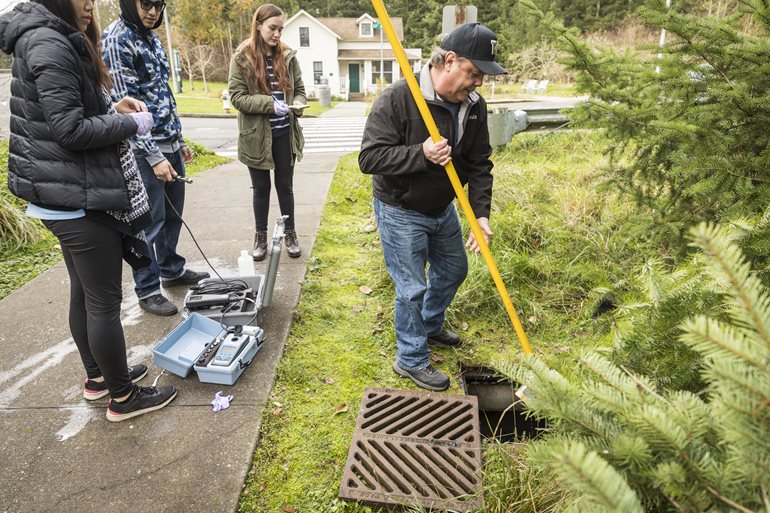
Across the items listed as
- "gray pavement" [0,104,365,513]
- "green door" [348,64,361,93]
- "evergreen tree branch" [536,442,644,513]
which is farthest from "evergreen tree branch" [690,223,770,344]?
"green door" [348,64,361,93]

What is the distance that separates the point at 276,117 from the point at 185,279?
5.18ft

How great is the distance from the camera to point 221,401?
261cm

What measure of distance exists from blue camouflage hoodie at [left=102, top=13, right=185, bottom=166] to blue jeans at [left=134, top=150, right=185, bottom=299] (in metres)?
0.19

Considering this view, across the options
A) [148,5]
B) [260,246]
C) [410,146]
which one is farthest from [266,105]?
[410,146]

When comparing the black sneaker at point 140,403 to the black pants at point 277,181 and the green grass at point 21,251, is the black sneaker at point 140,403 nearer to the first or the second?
the black pants at point 277,181

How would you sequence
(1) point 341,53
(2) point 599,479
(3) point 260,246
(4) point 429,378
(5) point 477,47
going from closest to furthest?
(2) point 599,479, (5) point 477,47, (4) point 429,378, (3) point 260,246, (1) point 341,53

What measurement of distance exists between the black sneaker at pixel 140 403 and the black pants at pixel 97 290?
2.3 inches

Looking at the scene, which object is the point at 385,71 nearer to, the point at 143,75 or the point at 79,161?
the point at 143,75

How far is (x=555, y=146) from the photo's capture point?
780cm

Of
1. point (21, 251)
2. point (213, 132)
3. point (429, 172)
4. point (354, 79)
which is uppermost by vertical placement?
point (354, 79)

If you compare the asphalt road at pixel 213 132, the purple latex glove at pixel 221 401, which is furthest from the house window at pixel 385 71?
the purple latex glove at pixel 221 401

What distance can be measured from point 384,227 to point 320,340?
41.1 inches

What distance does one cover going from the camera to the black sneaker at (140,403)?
8.07ft

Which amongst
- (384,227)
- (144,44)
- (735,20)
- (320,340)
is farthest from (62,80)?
(735,20)
